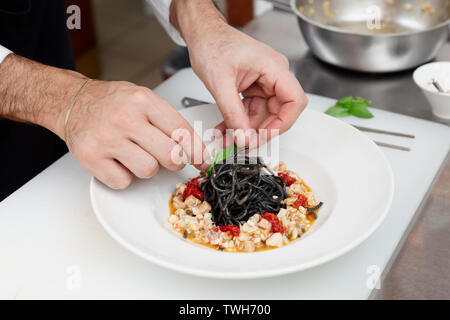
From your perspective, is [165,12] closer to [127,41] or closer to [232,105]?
[232,105]

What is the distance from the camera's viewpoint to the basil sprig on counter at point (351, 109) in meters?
1.60

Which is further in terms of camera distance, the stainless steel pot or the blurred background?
the blurred background

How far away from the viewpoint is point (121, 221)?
1098 mm

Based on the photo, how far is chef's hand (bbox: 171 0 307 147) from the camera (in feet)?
4.16

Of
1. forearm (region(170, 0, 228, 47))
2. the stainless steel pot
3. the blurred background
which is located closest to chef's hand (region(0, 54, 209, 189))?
forearm (region(170, 0, 228, 47))

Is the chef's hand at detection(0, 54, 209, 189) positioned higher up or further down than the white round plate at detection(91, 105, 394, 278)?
higher up

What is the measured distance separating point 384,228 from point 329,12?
1.14 meters

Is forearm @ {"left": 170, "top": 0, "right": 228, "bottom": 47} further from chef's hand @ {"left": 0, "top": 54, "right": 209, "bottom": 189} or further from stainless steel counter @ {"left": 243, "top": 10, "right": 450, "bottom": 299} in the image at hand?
stainless steel counter @ {"left": 243, "top": 10, "right": 450, "bottom": 299}

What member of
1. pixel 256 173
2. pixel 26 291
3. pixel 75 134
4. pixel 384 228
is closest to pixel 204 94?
pixel 256 173

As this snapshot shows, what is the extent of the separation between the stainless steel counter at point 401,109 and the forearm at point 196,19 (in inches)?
21.1

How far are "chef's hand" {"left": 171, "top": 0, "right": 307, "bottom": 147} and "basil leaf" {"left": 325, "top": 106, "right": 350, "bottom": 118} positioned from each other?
275mm

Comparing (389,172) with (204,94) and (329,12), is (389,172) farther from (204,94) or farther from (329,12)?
(329,12)

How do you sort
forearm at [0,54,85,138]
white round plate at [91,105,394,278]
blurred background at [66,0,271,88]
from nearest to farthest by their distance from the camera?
white round plate at [91,105,394,278], forearm at [0,54,85,138], blurred background at [66,0,271,88]

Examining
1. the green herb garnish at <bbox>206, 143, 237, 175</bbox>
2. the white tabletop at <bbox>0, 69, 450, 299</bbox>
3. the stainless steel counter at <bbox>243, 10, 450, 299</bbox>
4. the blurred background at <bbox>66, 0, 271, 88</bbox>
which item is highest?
the green herb garnish at <bbox>206, 143, 237, 175</bbox>
